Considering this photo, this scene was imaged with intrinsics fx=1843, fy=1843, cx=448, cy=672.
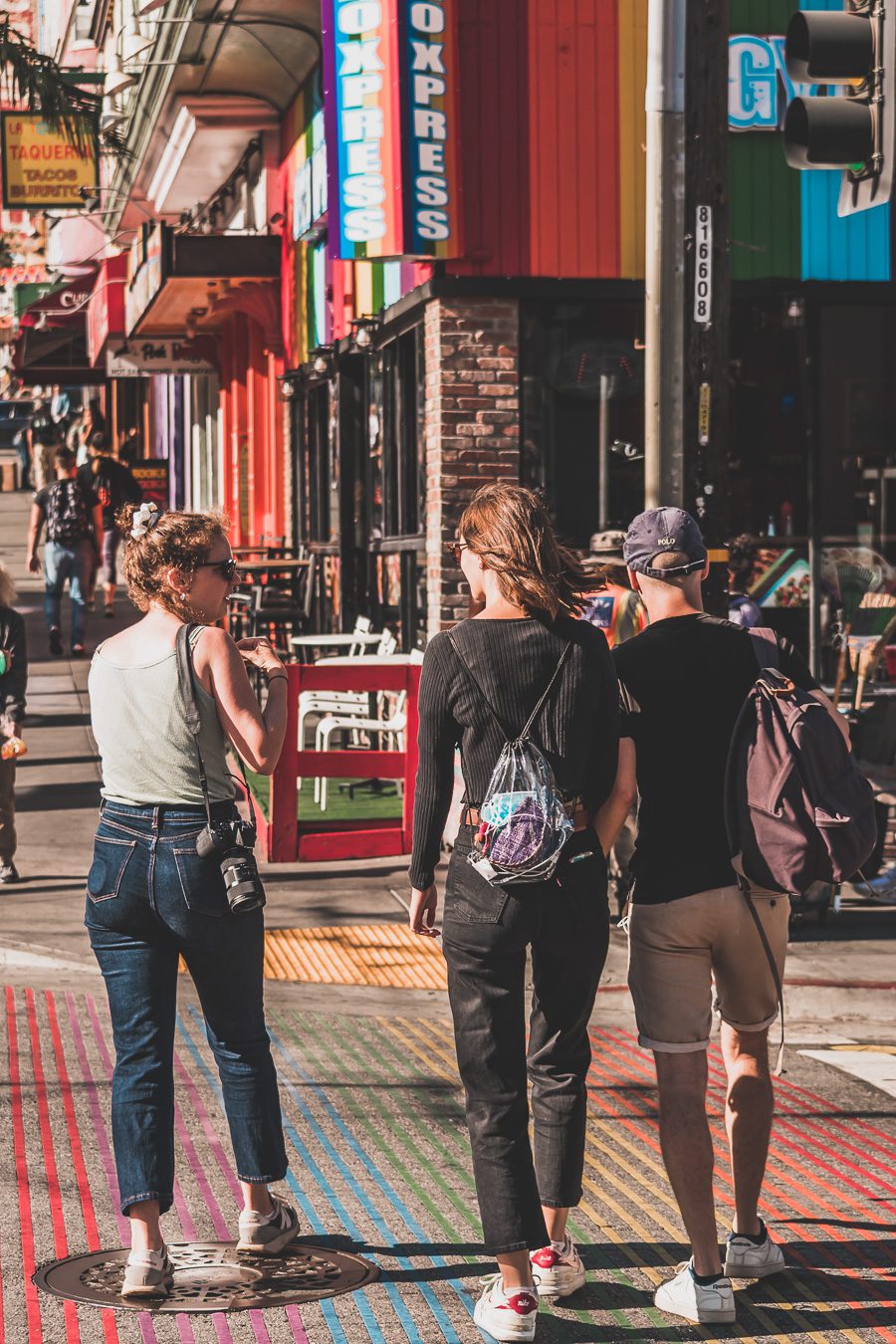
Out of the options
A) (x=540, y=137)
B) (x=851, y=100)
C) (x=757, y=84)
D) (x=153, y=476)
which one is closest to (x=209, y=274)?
(x=540, y=137)

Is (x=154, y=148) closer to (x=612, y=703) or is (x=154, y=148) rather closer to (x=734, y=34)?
(x=734, y=34)

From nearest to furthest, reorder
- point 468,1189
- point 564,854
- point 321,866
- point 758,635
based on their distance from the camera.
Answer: point 564,854
point 758,635
point 468,1189
point 321,866

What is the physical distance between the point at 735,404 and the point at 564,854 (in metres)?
8.38

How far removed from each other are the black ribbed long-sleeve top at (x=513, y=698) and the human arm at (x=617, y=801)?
0.21 ft

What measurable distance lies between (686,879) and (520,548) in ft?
2.91

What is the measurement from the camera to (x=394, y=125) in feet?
35.7

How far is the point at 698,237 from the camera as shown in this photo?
750cm

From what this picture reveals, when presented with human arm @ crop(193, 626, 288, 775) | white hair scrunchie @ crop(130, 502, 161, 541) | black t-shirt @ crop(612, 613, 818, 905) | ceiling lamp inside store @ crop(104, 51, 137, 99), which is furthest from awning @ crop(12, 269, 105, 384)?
black t-shirt @ crop(612, 613, 818, 905)

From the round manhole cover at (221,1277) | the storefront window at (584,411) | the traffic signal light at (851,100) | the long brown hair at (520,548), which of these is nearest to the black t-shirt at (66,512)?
the storefront window at (584,411)

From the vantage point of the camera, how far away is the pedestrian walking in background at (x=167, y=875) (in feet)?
14.7

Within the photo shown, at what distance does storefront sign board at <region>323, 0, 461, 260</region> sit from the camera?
10.8m

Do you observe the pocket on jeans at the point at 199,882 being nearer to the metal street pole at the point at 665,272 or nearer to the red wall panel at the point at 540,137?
the metal street pole at the point at 665,272

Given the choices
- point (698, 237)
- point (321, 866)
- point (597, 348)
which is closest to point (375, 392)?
point (597, 348)

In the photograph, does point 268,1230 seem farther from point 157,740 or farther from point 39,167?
point 39,167
